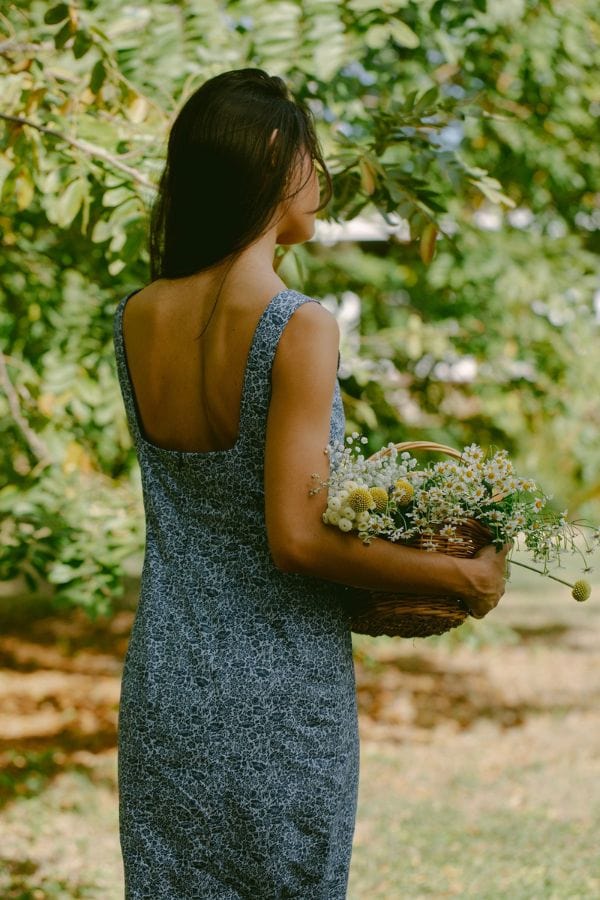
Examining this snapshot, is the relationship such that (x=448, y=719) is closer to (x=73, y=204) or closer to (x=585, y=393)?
(x=585, y=393)

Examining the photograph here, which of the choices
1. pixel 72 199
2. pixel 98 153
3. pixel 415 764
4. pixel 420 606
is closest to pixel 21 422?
pixel 72 199

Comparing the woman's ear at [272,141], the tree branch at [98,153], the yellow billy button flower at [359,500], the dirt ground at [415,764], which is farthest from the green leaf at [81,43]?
the dirt ground at [415,764]

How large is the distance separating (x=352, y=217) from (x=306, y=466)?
1285 millimetres

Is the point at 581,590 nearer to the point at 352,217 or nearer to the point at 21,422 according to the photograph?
the point at 352,217

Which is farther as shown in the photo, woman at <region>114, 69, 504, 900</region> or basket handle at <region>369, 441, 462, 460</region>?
basket handle at <region>369, 441, 462, 460</region>

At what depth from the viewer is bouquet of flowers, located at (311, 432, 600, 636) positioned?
146 cm

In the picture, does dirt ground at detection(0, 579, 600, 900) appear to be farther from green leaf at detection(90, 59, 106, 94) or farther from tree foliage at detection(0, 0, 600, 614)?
green leaf at detection(90, 59, 106, 94)

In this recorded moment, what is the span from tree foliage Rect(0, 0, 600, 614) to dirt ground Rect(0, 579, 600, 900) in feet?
4.20

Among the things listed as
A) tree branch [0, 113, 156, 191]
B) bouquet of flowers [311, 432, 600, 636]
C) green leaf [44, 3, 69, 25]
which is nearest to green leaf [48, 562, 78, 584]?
tree branch [0, 113, 156, 191]

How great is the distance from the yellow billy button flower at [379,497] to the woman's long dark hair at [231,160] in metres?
0.40

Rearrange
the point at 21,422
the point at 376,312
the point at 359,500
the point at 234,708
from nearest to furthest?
the point at 359,500 → the point at 234,708 → the point at 21,422 → the point at 376,312

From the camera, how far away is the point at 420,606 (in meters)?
1.54

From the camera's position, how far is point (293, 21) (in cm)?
333

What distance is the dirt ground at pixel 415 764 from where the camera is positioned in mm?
4484
